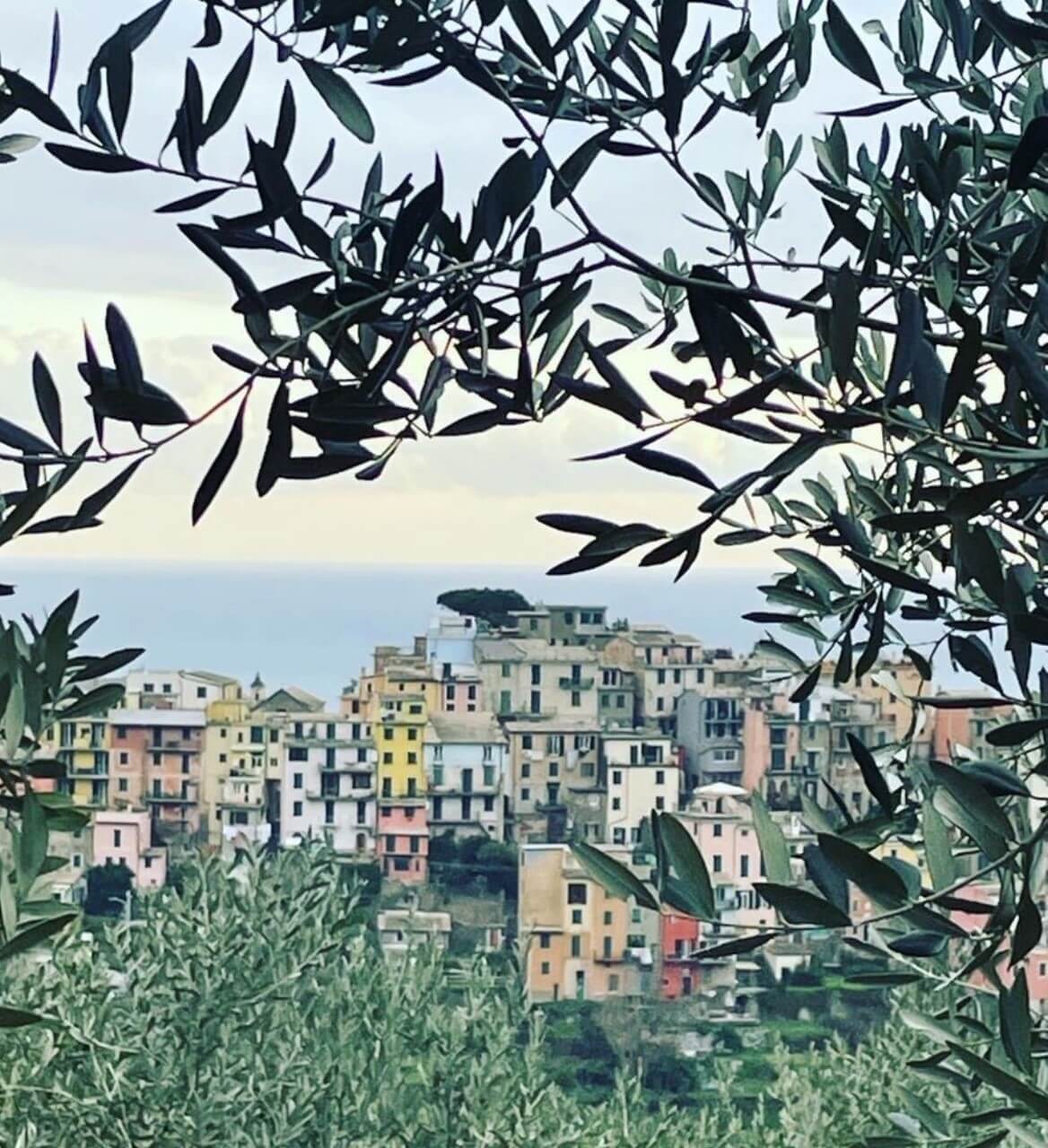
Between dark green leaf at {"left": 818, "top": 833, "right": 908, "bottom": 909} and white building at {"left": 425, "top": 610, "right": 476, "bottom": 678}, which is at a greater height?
white building at {"left": 425, "top": 610, "right": 476, "bottom": 678}

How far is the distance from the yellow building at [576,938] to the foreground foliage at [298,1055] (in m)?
0.10

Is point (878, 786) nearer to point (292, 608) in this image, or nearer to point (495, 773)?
point (292, 608)

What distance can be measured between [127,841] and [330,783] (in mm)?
366

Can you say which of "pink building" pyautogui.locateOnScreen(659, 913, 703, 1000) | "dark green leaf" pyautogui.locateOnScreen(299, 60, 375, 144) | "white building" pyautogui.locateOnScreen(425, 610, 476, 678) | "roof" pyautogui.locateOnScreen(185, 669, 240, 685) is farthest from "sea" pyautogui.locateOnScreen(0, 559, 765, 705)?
"dark green leaf" pyautogui.locateOnScreen(299, 60, 375, 144)

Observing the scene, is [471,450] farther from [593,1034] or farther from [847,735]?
[593,1034]

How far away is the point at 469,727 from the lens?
279 cm

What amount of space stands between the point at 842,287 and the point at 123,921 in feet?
8.88

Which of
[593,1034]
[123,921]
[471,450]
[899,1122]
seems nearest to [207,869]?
[123,921]

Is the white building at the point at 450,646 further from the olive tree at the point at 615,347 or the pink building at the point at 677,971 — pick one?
the olive tree at the point at 615,347

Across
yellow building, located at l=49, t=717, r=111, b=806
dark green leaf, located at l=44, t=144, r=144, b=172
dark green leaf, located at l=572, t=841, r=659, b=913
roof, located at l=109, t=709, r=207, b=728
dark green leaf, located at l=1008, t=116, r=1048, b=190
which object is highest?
dark green leaf, located at l=44, t=144, r=144, b=172

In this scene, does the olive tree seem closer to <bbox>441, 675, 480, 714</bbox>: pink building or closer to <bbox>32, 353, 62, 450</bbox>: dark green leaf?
<bbox>32, 353, 62, 450</bbox>: dark green leaf

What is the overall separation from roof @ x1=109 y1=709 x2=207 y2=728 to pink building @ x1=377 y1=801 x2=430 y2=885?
350 millimetres

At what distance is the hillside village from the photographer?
8.23 feet

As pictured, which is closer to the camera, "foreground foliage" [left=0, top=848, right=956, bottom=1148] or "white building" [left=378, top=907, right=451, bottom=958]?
"foreground foliage" [left=0, top=848, right=956, bottom=1148]
